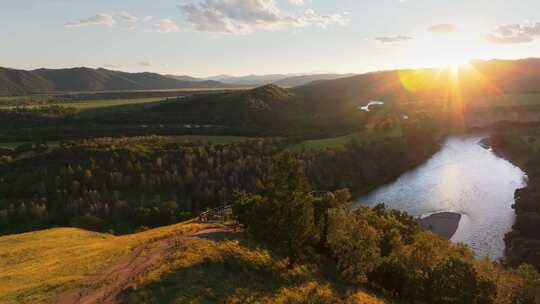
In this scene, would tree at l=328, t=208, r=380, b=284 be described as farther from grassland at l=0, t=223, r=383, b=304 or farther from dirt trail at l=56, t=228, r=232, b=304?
dirt trail at l=56, t=228, r=232, b=304

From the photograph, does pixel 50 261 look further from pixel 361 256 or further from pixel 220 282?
pixel 361 256

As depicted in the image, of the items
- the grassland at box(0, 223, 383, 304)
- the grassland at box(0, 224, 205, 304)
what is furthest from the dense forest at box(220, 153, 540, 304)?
the grassland at box(0, 224, 205, 304)

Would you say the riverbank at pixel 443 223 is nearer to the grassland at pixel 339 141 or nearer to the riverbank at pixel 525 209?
the riverbank at pixel 525 209

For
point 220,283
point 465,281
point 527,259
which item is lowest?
point 527,259

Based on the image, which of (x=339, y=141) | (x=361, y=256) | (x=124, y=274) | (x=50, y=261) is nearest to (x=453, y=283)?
(x=361, y=256)

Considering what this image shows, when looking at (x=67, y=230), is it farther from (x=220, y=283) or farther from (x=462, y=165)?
(x=462, y=165)

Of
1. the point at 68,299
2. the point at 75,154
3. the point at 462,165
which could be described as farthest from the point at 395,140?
the point at 68,299
